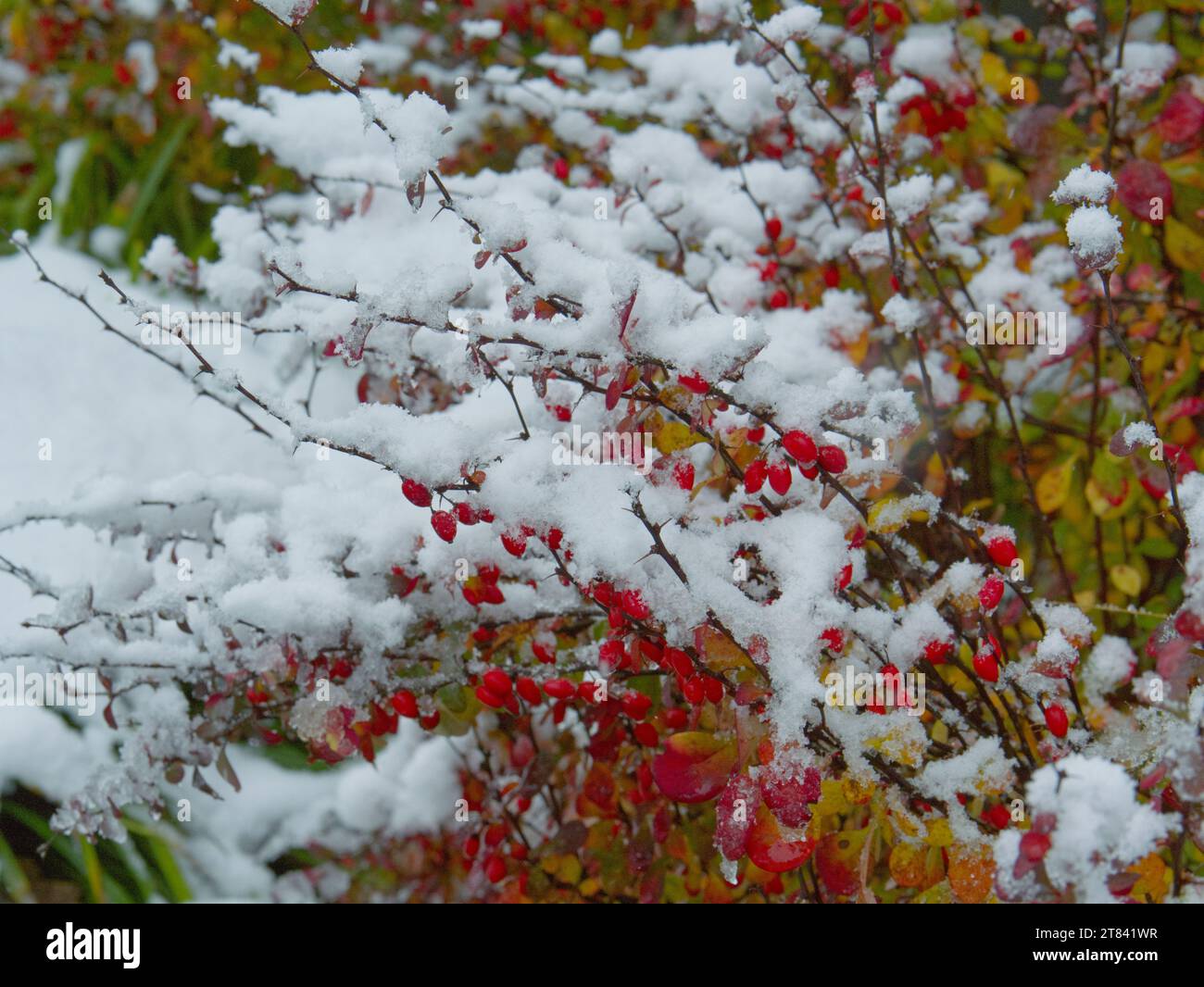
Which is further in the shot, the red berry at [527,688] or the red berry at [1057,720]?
the red berry at [527,688]

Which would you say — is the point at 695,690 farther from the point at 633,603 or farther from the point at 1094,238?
the point at 1094,238

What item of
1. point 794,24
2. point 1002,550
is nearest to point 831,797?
point 1002,550

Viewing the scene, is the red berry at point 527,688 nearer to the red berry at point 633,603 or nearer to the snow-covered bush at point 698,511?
the snow-covered bush at point 698,511

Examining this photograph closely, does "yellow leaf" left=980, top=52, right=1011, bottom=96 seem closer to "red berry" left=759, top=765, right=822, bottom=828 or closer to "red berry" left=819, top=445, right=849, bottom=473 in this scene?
"red berry" left=819, top=445, right=849, bottom=473

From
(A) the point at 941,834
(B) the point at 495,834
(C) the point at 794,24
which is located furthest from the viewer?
(B) the point at 495,834

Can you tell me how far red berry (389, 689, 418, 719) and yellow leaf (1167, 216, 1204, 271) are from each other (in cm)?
171

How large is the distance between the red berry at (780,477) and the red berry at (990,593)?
9.7 inches

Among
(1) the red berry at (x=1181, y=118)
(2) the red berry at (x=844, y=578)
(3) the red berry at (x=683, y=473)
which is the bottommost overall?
(2) the red berry at (x=844, y=578)

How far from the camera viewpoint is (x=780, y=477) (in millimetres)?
1111

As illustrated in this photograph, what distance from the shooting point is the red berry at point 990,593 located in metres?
1.11

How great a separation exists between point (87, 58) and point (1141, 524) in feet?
12.7

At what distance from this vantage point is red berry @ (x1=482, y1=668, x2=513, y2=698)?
1271mm

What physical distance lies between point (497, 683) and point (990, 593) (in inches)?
23.6

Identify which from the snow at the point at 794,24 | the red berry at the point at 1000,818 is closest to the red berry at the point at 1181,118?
the snow at the point at 794,24
